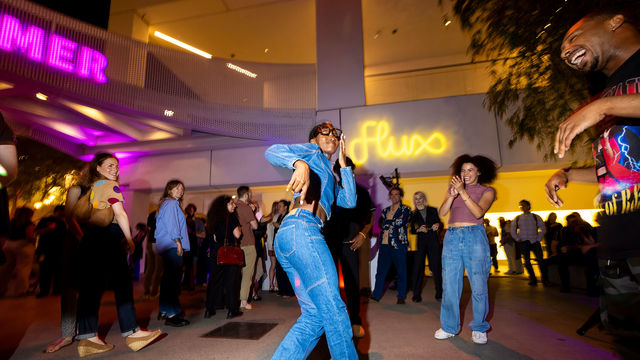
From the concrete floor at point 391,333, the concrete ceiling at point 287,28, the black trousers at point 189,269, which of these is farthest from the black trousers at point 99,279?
the concrete ceiling at point 287,28

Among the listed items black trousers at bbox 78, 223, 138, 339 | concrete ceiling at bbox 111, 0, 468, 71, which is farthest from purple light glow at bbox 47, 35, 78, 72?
black trousers at bbox 78, 223, 138, 339

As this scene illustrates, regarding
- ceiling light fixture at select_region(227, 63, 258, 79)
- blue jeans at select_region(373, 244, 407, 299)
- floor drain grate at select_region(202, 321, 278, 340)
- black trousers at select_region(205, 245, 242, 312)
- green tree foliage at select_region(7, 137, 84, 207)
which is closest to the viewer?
floor drain grate at select_region(202, 321, 278, 340)

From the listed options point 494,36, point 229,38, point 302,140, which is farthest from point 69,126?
point 494,36

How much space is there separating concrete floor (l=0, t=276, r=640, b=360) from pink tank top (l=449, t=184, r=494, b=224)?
3.81 feet

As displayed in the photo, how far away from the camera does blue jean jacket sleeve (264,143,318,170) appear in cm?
180

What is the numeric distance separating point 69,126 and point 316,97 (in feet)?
23.1

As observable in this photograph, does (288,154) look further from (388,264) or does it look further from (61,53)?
(61,53)

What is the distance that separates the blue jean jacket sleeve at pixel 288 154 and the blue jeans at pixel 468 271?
2041mm

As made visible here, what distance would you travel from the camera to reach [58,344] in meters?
3.08

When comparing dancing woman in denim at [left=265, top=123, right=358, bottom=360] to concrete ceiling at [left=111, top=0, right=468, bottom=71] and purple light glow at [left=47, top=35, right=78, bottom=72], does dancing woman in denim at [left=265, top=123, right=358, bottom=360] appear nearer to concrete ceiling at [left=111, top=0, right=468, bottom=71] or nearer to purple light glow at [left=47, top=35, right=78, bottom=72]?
purple light glow at [left=47, top=35, right=78, bottom=72]

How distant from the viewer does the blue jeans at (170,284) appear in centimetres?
392

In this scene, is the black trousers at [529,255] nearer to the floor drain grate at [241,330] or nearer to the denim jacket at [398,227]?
the denim jacket at [398,227]

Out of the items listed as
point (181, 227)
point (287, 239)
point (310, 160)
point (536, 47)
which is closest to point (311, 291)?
point (287, 239)

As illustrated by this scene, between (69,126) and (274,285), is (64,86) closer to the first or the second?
(69,126)
